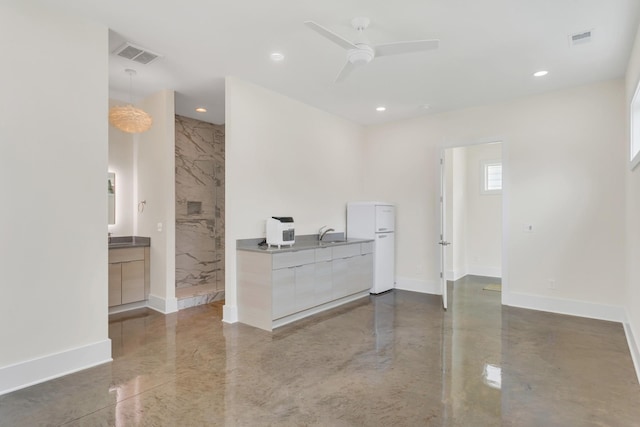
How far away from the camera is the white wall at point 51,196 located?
2.54m

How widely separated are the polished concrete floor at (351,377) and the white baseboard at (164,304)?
0.28 m

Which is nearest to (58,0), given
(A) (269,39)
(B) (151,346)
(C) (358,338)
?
(A) (269,39)

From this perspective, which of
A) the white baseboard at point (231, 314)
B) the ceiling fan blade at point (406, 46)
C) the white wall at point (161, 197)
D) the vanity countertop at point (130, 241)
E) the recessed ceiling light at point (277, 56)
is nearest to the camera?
the ceiling fan blade at point (406, 46)

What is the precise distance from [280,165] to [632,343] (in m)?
4.45

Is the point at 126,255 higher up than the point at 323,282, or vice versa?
the point at 126,255

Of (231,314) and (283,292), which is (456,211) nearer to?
(283,292)

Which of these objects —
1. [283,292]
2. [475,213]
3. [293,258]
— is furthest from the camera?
[475,213]

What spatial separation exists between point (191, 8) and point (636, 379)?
481 cm

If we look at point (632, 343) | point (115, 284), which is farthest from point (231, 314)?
point (632, 343)

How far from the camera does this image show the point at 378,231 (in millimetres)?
5656

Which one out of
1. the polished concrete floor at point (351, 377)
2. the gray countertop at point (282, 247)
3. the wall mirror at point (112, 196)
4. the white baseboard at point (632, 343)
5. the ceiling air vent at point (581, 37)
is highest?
the ceiling air vent at point (581, 37)

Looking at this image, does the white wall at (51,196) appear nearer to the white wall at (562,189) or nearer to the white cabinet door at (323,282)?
the white cabinet door at (323,282)

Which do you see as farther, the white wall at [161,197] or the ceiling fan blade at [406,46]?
the white wall at [161,197]

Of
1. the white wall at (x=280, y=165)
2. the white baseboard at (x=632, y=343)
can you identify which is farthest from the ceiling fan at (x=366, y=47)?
the white baseboard at (x=632, y=343)
